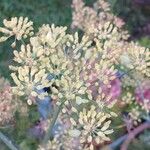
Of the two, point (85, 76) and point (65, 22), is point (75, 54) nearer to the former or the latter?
point (85, 76)

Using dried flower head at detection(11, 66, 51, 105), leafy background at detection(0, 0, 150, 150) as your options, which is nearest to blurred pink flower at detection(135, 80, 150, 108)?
leafy background at detection(0, 0, 150, 150)

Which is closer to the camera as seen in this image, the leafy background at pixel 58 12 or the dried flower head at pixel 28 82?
the dried flower head at pixel 28 82

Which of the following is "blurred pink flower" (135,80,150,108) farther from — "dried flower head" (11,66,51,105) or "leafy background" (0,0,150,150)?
"dried flower head" (11,66,51,105)

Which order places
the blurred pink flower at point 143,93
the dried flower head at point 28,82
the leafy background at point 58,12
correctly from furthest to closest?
the leafy background at point 58,12, the blurred pink flower at point 143,93, the dried flower head at point 28,82

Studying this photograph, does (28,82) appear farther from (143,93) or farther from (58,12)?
(58,12)

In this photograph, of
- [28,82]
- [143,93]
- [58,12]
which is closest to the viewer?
[28,82]

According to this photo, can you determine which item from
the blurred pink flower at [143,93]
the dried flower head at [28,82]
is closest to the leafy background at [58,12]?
the blurred pink flower at [143,93]

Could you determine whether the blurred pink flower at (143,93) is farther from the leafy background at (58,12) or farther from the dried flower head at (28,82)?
the dried flower head at (28,82)

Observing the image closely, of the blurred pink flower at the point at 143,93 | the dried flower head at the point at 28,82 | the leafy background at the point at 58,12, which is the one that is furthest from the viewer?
A: the leafy background at the point at 58,12

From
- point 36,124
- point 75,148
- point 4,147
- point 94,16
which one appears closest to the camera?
point 75,148

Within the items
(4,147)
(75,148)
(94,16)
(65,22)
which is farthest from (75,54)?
(65,22)

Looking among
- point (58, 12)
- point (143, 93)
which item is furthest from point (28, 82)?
point (58, 12)
